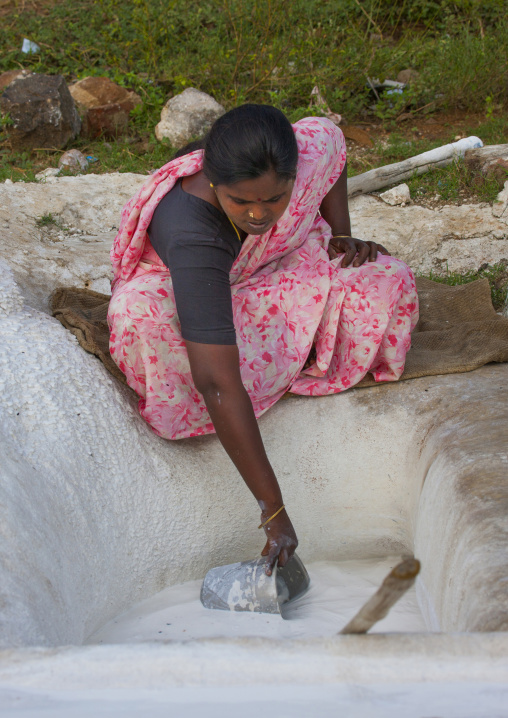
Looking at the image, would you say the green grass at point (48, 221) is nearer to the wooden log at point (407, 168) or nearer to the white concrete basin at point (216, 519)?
the white concrete basin at point (216, 519)

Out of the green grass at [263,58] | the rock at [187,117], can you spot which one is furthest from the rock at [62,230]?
the rock at [187,117]

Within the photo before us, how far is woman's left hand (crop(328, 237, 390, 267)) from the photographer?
7.24ft

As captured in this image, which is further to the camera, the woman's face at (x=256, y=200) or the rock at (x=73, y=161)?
the rock at (x=73, y=161)

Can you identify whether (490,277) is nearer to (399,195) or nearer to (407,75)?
(399,195)

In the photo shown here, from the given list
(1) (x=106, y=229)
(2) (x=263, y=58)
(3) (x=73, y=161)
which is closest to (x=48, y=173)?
(3) (x=73, y=161)

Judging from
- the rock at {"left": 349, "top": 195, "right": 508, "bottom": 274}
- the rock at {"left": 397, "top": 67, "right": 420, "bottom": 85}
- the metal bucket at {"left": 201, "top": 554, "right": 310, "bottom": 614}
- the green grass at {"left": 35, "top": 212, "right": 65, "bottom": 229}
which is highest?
the rock at {"left": 397, "top": 67, "right": 420, "bottom": 85}

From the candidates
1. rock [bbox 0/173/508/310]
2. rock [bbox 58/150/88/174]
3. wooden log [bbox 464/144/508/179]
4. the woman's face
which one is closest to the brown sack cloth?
rock [bbox 0/173/508/310]

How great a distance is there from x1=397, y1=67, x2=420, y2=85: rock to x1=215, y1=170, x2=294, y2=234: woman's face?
358 centimetres

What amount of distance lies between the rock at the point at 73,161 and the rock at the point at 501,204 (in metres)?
2.17

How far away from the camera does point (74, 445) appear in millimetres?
1761

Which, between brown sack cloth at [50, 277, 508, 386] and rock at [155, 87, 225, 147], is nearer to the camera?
brown sack cloth at [50, 277, 508, 386]

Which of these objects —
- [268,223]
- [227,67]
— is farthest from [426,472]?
[227,67]

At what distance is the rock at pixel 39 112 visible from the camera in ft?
13.1

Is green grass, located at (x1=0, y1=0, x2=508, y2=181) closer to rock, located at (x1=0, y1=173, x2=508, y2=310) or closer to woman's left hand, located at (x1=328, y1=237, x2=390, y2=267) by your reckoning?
rock, located at (x1=0, y1=173, x2=508, y2=310)
